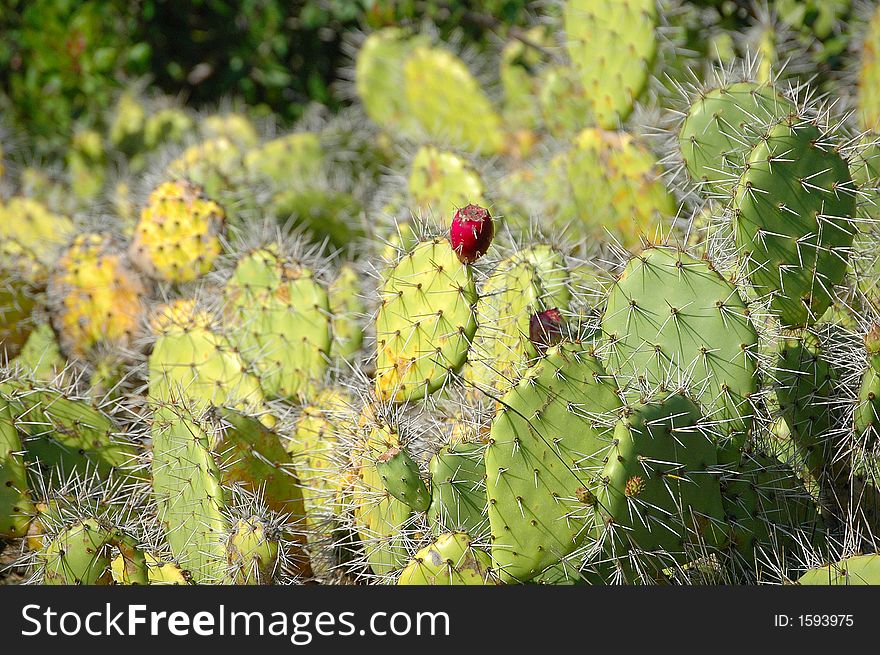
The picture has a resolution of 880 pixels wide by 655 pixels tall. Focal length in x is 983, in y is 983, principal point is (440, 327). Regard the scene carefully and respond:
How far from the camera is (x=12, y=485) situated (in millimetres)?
2438

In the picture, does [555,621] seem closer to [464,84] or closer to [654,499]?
[654,499]

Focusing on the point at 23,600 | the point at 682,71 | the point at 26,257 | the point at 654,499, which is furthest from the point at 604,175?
the point at 23,600

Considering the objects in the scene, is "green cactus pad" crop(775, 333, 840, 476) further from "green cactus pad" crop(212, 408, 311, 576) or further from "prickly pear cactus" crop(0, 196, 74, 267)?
"prickly pear cactus" crop(0, 196, 74, 267)

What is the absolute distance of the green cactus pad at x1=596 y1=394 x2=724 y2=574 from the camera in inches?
78.0

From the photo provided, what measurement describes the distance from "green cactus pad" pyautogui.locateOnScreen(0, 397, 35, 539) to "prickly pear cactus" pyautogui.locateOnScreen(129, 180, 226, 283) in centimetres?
114

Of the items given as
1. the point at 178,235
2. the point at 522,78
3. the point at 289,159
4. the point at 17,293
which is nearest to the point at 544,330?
the point at 178,235

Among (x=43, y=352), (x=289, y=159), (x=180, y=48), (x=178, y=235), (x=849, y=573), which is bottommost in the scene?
(x=849, y=573)

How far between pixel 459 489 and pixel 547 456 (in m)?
0.25

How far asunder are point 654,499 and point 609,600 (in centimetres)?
23

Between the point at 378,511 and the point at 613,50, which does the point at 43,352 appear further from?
the point at 613,50

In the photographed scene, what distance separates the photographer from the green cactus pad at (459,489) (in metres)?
2.21

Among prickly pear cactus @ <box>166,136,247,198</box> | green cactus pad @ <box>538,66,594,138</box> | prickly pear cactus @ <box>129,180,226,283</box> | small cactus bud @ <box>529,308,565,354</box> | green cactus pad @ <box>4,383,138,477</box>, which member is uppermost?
green cactus pad @ <box>538,66,594,138</box>

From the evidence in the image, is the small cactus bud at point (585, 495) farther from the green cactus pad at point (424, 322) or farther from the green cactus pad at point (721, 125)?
the green cactus pad at point (721, 125)

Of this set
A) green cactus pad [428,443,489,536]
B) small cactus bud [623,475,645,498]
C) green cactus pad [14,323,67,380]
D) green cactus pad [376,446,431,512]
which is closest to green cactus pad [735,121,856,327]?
small cactus bud [623,475,645,498]
